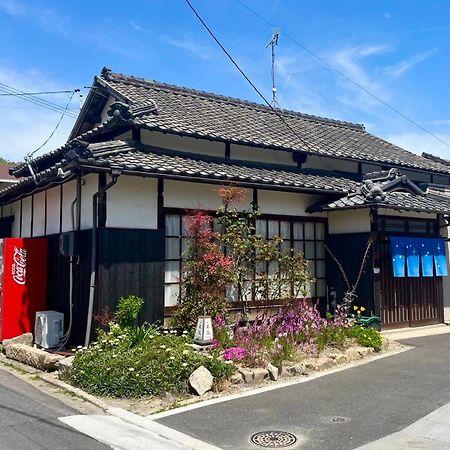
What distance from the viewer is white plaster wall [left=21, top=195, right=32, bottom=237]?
14.1 m

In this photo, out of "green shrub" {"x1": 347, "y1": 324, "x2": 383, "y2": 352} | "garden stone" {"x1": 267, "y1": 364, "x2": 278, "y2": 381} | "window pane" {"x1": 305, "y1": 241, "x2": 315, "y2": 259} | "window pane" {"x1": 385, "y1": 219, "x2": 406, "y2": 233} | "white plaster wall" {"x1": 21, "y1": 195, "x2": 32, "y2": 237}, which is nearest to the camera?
"garden stone" {"x1": 267, "y1": 364, "x2": 278, "y2": 381}

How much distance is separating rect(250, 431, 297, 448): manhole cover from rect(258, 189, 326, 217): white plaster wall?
6.69 meters

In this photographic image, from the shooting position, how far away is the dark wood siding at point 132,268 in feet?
30.9

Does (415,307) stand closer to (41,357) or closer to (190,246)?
(190,246)

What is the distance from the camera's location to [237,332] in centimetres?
968

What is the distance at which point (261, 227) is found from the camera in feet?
39.1

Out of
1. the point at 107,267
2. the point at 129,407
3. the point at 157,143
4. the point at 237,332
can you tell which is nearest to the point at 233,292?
the point at 237,332

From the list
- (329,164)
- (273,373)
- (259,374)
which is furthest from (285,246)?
(259,374)

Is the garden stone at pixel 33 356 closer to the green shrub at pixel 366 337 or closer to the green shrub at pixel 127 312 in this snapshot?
the green shrub at pixel 127 312

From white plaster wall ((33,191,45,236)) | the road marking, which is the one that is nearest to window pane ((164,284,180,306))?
the road marking

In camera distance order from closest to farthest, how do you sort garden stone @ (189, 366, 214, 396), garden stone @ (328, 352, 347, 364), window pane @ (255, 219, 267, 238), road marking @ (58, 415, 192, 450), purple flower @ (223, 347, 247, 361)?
road marking @ (58, 415, 192, 450)
garden stone @ (189, 366, 214, 396)
purple flower @ (223, 347, 247, 361)
garden stone @ (328, 352, 347, 364)
window pane @ (255, 219, 267, 238)

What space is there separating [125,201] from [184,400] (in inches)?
172

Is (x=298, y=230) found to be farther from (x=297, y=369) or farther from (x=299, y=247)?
(x=297, y=369)

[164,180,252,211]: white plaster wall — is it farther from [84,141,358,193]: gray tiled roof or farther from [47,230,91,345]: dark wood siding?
[47,230,91,345]: dark wood siding
